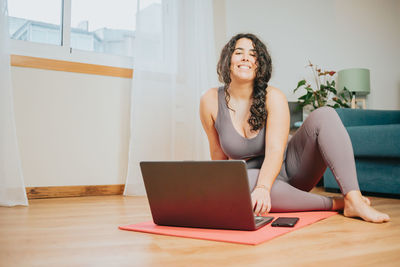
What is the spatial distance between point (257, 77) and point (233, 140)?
0.26m

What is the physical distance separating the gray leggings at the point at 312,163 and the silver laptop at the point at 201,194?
9.6 inches

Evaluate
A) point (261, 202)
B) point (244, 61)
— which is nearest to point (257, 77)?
point (244, 61)

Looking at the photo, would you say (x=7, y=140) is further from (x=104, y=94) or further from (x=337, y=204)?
(x=337, y=204)

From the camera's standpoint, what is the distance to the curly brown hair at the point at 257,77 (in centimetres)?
136

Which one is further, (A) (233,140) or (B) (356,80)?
(B) (356,80)

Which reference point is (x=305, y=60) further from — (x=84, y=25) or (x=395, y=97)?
(x=84, y=25)

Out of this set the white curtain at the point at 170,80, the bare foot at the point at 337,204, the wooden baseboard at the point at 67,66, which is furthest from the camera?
the white curtain at the point at 170,80

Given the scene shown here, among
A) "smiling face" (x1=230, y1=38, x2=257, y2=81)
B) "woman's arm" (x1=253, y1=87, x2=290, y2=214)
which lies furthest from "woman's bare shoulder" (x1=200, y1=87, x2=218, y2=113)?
"woman's arm" (x1=253, y1=87, x2=290, y2=214)

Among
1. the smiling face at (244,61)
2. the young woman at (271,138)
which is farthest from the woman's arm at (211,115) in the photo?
the smiling face at (244,61)

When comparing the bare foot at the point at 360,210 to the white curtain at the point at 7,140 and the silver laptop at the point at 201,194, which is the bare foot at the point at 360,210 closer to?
the silver laptop at the point at 201,194

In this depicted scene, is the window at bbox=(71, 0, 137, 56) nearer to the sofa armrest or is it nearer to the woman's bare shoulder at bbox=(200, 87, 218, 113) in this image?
the woman's bare shoulder at bbox=(200, 87, 218, 113)

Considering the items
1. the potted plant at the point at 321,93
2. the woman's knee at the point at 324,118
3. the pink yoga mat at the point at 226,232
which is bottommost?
the pink yoga mat at the point at 226,232

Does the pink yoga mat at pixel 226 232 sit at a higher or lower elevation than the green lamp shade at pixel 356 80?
lower

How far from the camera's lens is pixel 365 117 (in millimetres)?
2344
